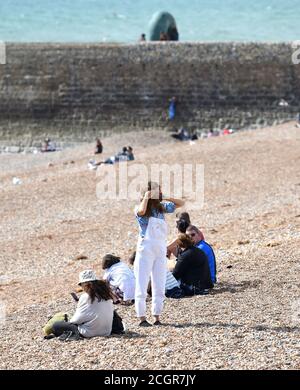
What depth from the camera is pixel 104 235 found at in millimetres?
16359

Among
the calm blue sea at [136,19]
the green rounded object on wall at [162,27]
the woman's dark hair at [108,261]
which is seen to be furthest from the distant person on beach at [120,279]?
the calm blue sea at [136,19]

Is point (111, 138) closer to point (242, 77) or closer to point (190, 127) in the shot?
point (190, 127)

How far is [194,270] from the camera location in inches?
425

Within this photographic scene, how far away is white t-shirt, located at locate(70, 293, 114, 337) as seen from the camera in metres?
9.20

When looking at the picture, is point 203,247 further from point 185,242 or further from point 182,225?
point 185,242

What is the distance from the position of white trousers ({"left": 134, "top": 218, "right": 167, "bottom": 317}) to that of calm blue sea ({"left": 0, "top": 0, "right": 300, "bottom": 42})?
6509cm

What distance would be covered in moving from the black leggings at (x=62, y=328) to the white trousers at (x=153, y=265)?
61 centimetres

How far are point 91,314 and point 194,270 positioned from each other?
188 centimetres

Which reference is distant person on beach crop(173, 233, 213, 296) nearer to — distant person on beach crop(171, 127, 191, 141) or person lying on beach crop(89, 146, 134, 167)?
person lying on beach crop(89, 146, 134, 167)

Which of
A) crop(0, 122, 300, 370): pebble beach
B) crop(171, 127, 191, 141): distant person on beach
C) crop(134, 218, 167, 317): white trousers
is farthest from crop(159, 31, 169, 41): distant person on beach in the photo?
crop(134, 218, 167, 317): white trousers

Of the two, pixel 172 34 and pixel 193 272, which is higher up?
pixel 172 34

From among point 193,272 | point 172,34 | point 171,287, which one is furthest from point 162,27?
point 171,287
